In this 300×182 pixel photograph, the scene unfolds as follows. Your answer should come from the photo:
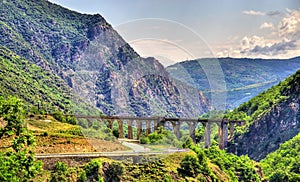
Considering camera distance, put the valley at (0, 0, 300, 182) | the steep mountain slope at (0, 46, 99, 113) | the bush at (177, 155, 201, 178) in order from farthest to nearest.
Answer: the steep mountain slope at (0, 46, 99, 113) < the bush at (177, 155, 201, 178) < the valley at (0, 0, 300, 182)

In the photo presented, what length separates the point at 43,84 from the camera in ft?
534

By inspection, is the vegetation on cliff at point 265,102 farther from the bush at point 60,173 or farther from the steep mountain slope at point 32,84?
the bush at point 60,173

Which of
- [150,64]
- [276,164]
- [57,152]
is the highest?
[150,64]

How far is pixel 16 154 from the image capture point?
27797 mm

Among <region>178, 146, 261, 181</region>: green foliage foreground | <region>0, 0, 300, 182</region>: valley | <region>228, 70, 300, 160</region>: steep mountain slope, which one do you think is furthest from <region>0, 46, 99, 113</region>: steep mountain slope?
<region>0, 0, 300, 182</region>: valley

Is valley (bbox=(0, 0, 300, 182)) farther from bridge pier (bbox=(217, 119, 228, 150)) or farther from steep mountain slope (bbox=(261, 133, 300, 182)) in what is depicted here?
bridge pier (bbox=(217, 119, 228, 150))

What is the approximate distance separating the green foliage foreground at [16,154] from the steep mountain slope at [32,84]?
3377 inches

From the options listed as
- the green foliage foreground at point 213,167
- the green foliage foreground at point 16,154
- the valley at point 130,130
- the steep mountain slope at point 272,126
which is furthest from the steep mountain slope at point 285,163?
the green foliage foreground at point 16,154

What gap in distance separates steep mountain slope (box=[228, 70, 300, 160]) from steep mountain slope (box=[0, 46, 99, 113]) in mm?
40038

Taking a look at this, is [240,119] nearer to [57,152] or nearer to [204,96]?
[57,152]

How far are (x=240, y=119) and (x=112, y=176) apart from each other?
81.6 m

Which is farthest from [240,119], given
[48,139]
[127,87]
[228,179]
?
[127,87]

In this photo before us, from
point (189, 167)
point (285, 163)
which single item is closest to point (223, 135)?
point (285, 163)

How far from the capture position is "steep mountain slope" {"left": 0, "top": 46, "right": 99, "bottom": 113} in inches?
4956
